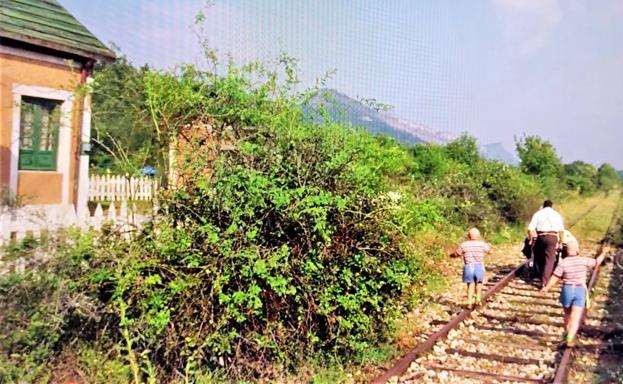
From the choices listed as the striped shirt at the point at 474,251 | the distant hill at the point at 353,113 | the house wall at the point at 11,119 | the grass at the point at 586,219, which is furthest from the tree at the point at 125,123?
the grass at the point at 586,219

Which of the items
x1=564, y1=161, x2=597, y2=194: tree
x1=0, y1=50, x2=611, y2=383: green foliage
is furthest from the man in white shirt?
x1=564, y1=161, x2=597, y2=194: tree

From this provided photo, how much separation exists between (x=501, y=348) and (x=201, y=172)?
4.83 m

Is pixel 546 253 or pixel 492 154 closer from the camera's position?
pixel 546 253

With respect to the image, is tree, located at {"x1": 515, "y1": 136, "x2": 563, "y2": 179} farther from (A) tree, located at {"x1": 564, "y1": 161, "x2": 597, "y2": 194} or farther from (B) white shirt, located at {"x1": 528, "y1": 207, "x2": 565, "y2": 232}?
(B) white shirt, located at {"x1": 528, "y1": 207, "x2": 565, "y2": 232}

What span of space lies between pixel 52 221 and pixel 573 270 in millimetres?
6711

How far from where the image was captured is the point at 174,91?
5664 millimetres

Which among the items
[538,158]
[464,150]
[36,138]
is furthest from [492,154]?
[36,138]

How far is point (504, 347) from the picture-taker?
798cm

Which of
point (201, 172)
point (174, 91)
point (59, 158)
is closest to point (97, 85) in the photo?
point (174, 91)

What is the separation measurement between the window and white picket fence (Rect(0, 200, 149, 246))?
5553 millimetres

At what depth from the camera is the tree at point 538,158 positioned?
37.7 metres

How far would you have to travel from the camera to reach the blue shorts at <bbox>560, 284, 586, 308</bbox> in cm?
816

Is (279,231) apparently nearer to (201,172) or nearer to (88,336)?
(201,172)

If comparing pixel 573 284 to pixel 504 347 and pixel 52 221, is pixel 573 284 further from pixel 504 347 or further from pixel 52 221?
pixel 52 221
